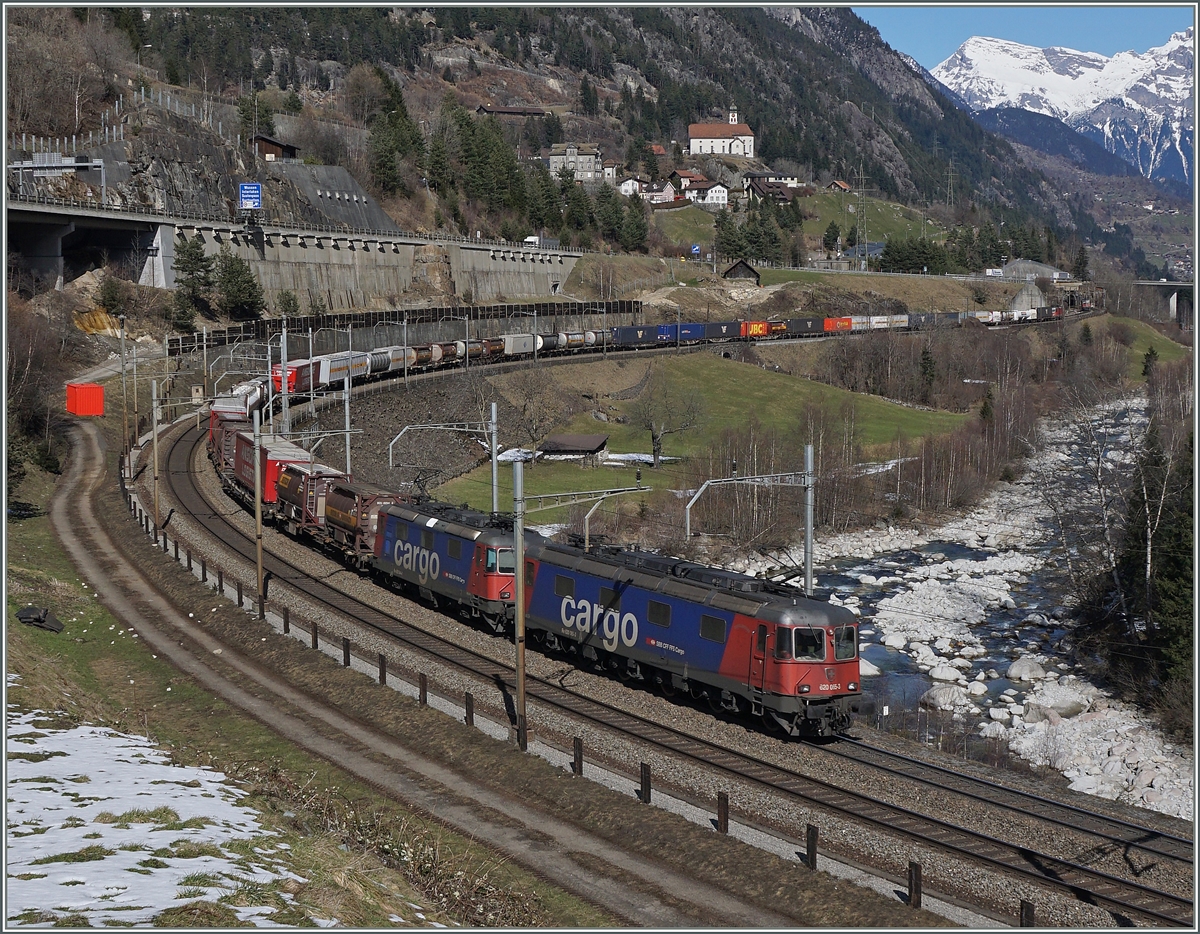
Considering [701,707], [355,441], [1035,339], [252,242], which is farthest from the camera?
[1035,339]

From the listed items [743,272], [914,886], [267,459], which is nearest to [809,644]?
[914,886]

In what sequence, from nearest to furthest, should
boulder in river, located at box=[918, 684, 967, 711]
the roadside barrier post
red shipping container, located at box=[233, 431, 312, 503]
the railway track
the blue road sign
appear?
the roadside barrier post → the railway track → boulder in river, located at box=[918, 684, 967, 711] → red shipping container, located at box=[233, 431, 312, 503] → the blue road sign

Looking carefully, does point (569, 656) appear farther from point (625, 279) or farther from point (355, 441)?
point (625, 279)

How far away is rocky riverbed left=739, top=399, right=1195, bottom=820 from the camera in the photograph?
4128cm

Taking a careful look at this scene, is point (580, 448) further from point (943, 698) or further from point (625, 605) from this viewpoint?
point (625, 605)

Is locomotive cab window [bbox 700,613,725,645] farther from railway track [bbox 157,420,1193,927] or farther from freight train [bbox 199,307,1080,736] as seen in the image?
railway track [bbox 157,420,1193,927]

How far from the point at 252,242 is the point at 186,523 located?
6646 cm

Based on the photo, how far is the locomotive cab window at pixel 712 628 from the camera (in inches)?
1332

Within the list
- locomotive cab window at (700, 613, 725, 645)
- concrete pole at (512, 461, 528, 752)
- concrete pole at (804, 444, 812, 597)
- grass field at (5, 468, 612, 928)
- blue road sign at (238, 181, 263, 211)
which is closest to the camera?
grass field at (5, 468, 612, 928)

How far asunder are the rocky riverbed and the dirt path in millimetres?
20195

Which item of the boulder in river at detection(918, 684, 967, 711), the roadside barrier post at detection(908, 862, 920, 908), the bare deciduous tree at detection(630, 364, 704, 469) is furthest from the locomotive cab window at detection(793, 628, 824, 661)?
the bare deciduous tree at detection(630, 364, 704, 469)

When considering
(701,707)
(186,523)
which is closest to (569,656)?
(701,707)

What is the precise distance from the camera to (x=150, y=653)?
4150 centimetres

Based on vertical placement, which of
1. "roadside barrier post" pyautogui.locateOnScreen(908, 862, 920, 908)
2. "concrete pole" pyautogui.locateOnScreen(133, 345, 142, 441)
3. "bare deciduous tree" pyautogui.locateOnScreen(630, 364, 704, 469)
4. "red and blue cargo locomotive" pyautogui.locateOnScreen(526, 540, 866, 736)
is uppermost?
"concrete pole" pyautogui.locateOnScreen(133, 345, 142, 441)
